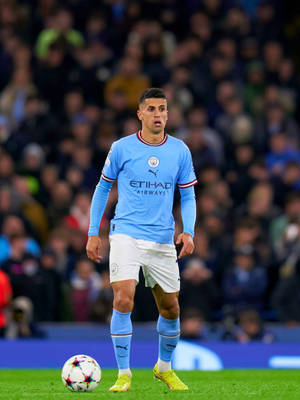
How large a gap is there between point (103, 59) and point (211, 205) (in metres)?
3.90

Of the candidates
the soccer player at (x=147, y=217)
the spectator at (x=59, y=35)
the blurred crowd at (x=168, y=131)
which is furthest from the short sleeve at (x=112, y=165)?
the spectator at (x=59, y=35)

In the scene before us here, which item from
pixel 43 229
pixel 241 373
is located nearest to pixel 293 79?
pixel 43 229

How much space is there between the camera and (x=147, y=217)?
8406 millimetres

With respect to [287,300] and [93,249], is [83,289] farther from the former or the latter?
[93,249]

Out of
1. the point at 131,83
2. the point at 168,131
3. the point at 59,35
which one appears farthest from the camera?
the point at 59,35

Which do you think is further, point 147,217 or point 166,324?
point 166,324

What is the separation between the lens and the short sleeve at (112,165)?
8.49 meters

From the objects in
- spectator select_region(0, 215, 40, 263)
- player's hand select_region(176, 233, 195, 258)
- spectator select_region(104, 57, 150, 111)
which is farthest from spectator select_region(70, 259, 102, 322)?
player's hand select_region(176, 233, 195, 258)

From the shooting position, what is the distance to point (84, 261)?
1359cm

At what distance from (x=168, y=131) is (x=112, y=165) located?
23.8 ft

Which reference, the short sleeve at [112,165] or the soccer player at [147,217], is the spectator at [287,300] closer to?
the soccer player at [147,217]

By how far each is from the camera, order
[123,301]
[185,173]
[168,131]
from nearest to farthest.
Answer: [123,301]
[185,173]
[168,131]

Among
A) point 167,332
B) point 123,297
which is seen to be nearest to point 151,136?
point 123,297

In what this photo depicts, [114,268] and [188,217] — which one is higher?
[188,217]
